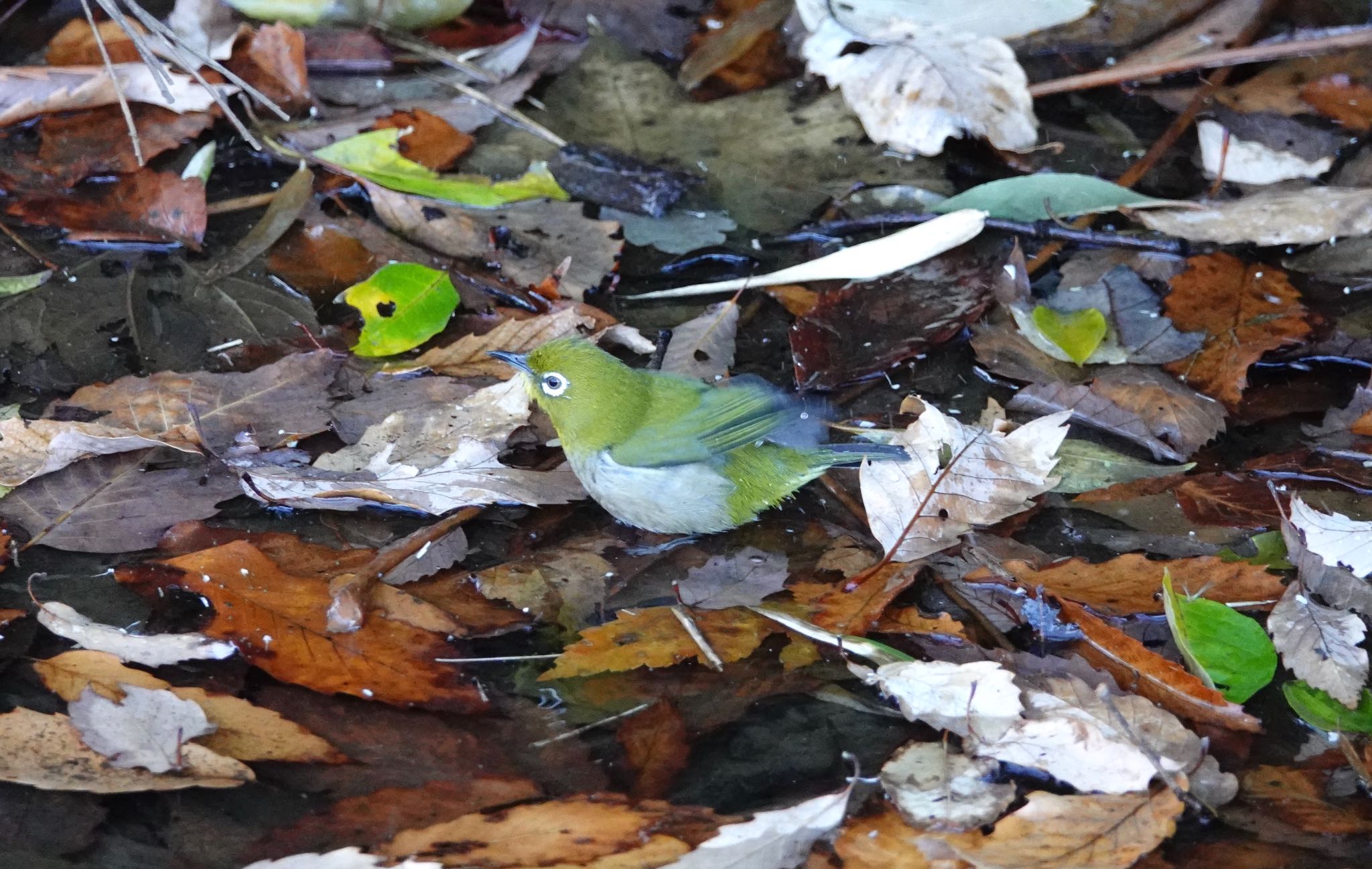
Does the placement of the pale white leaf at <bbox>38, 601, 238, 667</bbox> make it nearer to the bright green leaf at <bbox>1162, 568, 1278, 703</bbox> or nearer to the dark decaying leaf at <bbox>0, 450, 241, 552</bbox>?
the dark decaying leaf at <bbox>0, 450, 241, 552</bbox>

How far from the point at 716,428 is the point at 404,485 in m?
0.96

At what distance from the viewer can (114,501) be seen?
Result: 3465mm

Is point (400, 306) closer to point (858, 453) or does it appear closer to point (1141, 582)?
point (858, 453)

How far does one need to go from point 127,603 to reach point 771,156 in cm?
322

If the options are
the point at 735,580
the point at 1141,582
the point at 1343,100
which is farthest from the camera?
the point at 1343,100

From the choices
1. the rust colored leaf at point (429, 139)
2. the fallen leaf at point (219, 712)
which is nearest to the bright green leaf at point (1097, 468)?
the fallen leaf at point (219, 712)

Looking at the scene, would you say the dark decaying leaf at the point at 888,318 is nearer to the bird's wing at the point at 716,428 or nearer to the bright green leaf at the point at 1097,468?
the bird's wing at the point at 716,428

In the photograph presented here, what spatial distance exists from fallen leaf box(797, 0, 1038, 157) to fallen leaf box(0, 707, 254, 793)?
3.75m

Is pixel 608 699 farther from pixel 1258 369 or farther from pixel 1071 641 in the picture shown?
pixel 1258 369

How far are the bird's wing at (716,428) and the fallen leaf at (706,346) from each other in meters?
0.45

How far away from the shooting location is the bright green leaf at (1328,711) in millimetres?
2920

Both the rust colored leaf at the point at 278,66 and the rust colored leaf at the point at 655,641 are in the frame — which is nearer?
the rust colored leaf at the point at 655,641

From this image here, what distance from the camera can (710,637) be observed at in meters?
3.18

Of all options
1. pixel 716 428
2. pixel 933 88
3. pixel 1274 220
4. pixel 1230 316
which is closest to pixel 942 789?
pixel 716 428
